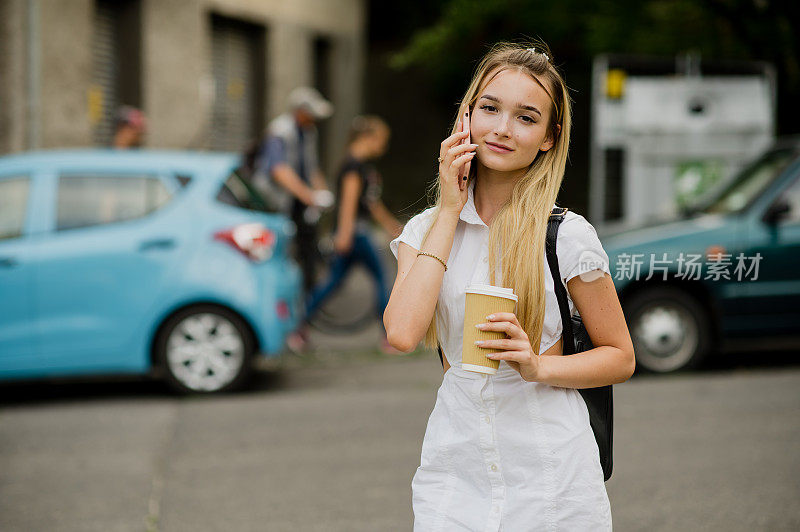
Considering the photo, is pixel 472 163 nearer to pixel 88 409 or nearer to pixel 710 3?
pixel 88 409

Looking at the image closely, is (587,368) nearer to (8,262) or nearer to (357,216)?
(8,262)

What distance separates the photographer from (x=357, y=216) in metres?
9.23

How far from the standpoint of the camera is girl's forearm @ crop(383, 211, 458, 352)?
2.26 metres

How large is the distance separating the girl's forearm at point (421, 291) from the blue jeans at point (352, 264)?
22.1 feet

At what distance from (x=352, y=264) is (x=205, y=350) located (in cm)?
217

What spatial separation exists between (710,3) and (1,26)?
7539 mm

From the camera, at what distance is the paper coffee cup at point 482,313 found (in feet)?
6.91

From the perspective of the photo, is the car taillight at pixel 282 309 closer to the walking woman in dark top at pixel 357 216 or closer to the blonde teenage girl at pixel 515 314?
→ the walking woman in dark top at pixel 357 216

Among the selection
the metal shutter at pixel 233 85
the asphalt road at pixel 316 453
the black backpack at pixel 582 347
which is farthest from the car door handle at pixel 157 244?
the metal shutter at pixel 233 85

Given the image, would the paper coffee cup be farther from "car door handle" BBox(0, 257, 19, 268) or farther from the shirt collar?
"car door handle" BBox(0, 257, 19, 268)

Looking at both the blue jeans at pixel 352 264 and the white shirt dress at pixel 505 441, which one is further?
the blue jeans at pixel 352 264

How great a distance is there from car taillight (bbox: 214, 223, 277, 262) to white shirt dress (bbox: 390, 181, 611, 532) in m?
5.16

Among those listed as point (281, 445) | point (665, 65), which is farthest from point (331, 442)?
point (665, 65)

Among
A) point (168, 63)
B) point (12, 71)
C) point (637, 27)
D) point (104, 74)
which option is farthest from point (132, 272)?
point (637, 27)
